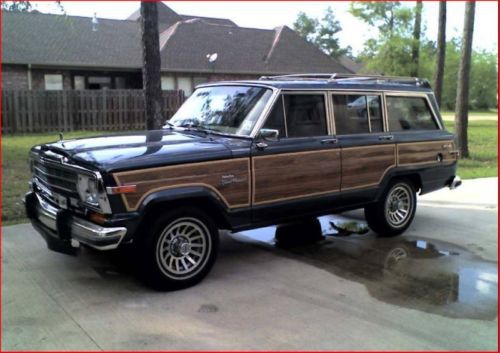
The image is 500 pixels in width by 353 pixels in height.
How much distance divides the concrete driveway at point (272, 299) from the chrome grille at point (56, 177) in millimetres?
887

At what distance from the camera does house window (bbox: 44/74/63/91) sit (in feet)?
78.3

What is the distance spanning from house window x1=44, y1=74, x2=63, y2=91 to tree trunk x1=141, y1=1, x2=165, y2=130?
17.3m

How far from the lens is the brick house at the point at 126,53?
23438 millimetres

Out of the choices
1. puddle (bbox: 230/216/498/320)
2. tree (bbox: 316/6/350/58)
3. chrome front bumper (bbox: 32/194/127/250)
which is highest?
tree (bbox: 316/6/350/58)

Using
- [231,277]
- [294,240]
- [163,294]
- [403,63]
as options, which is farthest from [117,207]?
[403,63]

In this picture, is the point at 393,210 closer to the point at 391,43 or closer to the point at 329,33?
the point at 391,43

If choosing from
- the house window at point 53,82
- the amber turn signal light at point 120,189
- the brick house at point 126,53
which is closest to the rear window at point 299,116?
the amber turn signal light at point 120,189

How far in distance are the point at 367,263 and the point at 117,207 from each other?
289 cm

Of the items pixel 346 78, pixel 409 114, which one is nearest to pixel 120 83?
pixel 346 78

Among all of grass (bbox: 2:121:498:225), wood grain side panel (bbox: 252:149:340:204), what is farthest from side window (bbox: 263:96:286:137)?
grass (bbox: 2:121:498:225)

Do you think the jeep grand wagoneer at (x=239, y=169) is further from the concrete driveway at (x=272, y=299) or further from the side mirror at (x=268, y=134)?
the concrete driveway at (x=272, y=299)

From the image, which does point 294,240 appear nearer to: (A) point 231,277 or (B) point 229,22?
(A) point 231,277

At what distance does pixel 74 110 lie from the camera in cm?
2012

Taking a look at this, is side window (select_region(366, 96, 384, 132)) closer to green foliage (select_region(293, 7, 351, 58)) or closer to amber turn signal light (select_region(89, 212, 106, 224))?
amber turn signal light (select_region(89, 212, 106, 224))
